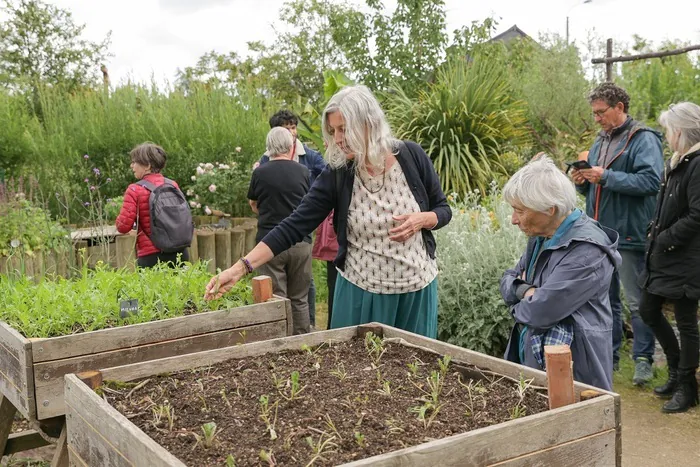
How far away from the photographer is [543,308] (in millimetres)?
2662

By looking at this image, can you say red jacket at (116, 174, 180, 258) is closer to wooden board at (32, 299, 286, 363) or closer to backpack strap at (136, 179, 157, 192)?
backpack strap at (136, 179, 157, 192)

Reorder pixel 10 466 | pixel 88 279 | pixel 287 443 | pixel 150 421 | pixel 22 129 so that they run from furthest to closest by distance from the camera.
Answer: pixel 22 129 → pixel 10 466 → pixel 88 279 → pixel 150 421 → pixel 287 443

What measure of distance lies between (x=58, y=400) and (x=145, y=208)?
8.42 ft

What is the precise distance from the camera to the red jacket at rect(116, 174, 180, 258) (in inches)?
210

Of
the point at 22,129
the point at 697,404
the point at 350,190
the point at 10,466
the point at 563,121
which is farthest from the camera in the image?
the point at 563,121

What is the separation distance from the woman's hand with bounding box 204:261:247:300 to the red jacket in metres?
2.24

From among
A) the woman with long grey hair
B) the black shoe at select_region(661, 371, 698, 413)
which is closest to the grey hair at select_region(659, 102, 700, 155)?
the black shoe at select_region(661, 371, 698, 413)

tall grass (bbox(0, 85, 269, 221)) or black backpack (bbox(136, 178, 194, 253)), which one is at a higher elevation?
tall grass (bbox(0, 85, 269, 221))

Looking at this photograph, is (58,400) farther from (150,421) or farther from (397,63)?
(397,63)

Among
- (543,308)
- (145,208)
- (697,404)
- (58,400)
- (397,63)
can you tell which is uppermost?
(397,63)

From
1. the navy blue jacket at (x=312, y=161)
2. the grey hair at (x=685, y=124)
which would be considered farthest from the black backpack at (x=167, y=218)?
the grey hair at (x=685, y=124)

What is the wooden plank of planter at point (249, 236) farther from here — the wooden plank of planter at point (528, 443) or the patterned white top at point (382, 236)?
the wooden plank of planter at point (528, 443)

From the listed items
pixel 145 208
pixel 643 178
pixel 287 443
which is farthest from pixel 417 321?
pixel 145 208

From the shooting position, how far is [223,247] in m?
7.41
